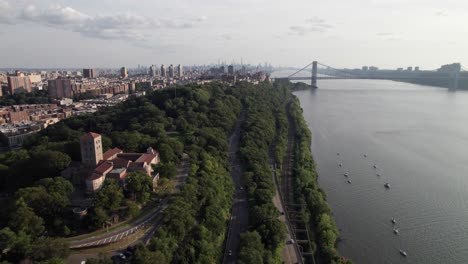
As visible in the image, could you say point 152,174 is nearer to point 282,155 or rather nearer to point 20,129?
point 282,155

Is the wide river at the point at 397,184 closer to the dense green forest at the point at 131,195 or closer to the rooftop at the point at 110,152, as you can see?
the dense green forest at the point at 131,195

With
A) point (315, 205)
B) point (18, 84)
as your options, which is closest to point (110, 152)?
point (315, 205)

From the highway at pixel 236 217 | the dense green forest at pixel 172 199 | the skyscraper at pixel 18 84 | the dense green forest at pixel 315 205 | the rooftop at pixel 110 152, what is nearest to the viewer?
the dense green forest at pixel 172 199

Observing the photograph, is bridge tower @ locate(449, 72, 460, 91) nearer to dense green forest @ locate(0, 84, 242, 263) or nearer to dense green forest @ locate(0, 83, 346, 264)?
dense green forest @ locate(0, 83, 346, 264)

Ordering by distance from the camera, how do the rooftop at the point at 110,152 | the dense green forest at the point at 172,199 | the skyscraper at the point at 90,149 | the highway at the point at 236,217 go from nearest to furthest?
1. the dense green forest at the point at 172,199
2. the highway at the point at 236,217
3. the skyscraper at the point at 90,149
4. the rooftop at the point at 110,152

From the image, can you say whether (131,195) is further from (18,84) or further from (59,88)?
(18,84)

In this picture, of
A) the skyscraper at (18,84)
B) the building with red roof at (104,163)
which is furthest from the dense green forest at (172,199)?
the skyscraper at (18,84)

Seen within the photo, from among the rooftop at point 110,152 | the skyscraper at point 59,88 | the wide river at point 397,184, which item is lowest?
the wide river at point 397,184

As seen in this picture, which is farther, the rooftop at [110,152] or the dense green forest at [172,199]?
the rooftop at [110,152]
